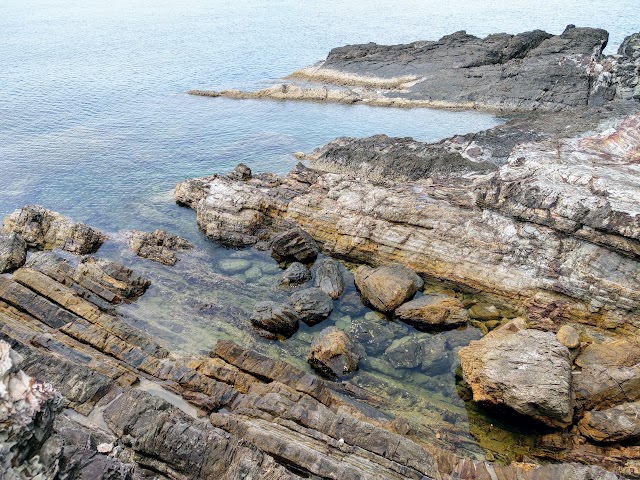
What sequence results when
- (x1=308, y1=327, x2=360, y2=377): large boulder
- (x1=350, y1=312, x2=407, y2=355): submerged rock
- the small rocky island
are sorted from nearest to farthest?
the small rocky island < (x1=308, y1=327, x2=360, y2=377): large boulder < (x1=350, y1=312, x2=407, y2=355): submerged rock

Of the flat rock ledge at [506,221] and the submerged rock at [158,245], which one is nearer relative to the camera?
the flat rock ledge at [506,221]

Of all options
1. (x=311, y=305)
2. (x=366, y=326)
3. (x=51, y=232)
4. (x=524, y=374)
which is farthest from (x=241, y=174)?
(x=524, y=374)

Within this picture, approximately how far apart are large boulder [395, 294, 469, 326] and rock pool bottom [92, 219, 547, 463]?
57cm

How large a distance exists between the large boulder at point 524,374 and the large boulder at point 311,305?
7.45 meters

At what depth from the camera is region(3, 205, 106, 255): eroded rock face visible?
3116cm

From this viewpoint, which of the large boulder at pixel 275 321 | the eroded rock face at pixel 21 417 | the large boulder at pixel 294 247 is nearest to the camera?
the eroded rock face at pixel 21 417

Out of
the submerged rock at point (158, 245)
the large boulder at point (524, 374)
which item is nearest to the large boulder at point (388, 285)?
the large boulder at point (524, 374)

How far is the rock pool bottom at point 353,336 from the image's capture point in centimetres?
1855

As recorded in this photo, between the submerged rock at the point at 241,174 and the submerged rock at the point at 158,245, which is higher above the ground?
the submerged rock at the point at 241,174

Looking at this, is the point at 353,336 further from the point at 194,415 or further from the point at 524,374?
the point at 194,415

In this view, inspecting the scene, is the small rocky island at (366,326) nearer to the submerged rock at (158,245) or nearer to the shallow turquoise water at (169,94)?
the submerged rock at (158,245)

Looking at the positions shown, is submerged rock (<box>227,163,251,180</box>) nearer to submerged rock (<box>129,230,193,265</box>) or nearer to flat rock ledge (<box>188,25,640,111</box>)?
submerged rock (<box>129,230,193,265</box>)

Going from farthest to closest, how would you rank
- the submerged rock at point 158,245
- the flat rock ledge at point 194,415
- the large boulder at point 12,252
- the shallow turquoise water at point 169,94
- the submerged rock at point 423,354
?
the shallow turquoise water at point 169,94
the submerged rock at point 158,245
the large boulder at point 12,252
the submerged rock at point 423,354
the flat rock ledge at point 194,415

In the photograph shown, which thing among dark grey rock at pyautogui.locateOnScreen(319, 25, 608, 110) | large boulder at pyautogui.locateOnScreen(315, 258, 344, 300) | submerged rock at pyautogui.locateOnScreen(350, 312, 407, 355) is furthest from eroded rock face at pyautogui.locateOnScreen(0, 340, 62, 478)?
dark grey rock at pyautogui.locateOnScreen(319, 25, 608, 110)
